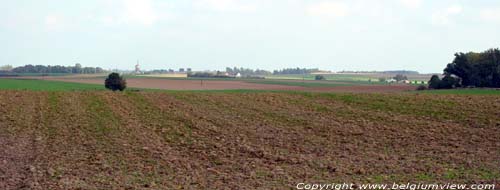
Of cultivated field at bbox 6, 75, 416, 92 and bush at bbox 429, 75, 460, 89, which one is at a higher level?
bush at bbox 429, 75, 460, 89

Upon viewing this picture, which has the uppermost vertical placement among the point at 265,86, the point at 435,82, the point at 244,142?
the point at 435,82

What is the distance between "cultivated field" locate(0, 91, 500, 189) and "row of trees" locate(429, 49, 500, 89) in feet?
121

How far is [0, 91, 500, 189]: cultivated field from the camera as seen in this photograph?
1212cm

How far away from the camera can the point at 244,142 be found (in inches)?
691

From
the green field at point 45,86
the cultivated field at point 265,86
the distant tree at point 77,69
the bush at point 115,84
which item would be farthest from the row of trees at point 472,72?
the distant tree at point 77,69

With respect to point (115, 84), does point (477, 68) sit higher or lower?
higher

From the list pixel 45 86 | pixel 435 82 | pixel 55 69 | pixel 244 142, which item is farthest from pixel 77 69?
pixel 244 142

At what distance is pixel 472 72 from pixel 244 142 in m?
54.4

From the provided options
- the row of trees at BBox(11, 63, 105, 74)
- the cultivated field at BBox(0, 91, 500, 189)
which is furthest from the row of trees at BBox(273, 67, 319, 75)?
the cultivated field at BBox(0, 91, 500, 189)

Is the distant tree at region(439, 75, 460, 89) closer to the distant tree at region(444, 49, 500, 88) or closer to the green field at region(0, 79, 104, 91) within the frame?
the distant tree at region(444, 49, 500, 88)

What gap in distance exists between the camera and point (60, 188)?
10977 millimetres

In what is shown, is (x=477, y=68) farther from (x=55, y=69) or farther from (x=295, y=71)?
(x=295, y=71)

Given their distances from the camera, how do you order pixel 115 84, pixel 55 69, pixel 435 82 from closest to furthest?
pixel 115 84
pixel 435 82
pixel 55 69

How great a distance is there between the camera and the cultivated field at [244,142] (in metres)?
12.1
